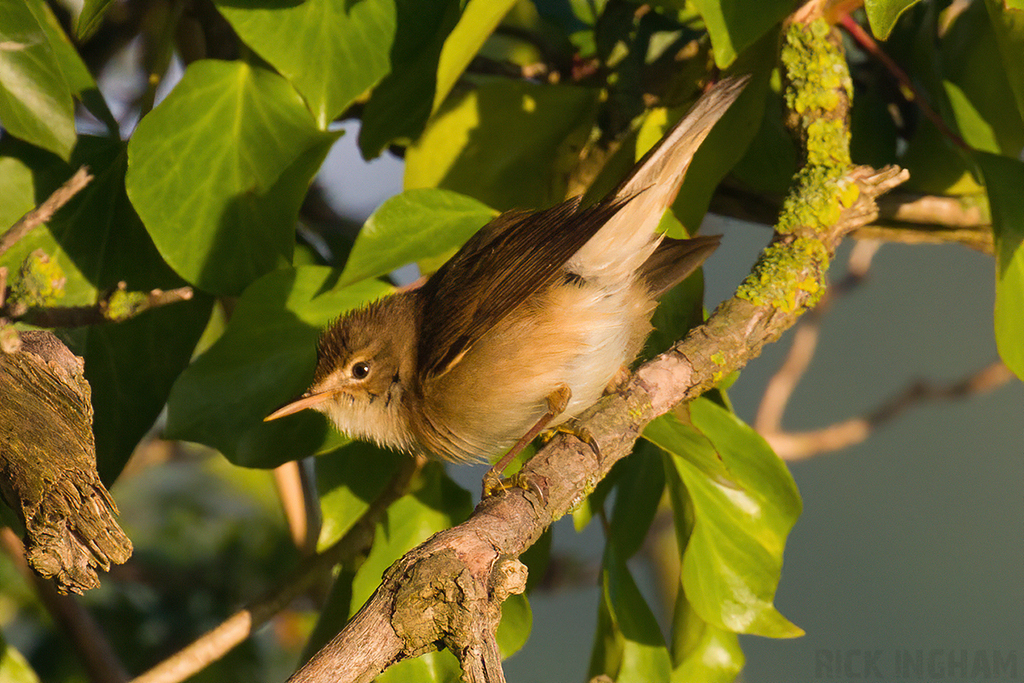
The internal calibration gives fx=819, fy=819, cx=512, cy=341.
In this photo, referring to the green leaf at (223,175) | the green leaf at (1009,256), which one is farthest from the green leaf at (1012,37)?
the green leaf at (223,175)

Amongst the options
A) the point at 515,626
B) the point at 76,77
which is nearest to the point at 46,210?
the point at 76,77

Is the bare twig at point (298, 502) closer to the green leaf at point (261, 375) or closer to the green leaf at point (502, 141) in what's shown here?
the green leaf at point (261, 375)

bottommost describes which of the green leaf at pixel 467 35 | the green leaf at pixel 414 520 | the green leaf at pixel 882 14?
the green leaf at pixel 414 520

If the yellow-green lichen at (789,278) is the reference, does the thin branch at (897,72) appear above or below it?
above

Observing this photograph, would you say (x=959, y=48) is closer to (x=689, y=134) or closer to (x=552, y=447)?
(x=689, y=134)

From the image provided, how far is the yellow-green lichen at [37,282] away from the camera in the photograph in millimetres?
803

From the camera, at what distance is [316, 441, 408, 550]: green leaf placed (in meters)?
0.85

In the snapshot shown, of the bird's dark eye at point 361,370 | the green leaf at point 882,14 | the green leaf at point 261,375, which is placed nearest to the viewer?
the green leaf at point 882,14

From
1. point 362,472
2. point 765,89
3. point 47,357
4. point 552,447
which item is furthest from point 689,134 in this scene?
point 47,357

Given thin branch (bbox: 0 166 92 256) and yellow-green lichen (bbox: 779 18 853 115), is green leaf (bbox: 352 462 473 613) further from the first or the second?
yellow-green lichen (bbox: 779 18 853 115)

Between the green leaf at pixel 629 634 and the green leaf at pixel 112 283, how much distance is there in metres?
0.52

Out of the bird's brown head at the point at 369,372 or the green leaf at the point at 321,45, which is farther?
the bird's brown head at the point at 369,372

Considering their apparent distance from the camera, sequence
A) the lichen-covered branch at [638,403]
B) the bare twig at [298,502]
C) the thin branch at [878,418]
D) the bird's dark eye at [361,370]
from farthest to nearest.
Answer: the thin branch at [878,418], the bare twig at [298,502], the bird's dark eye at [361,370], the lichen-covered branch at [638,403]

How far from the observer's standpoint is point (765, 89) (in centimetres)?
90
